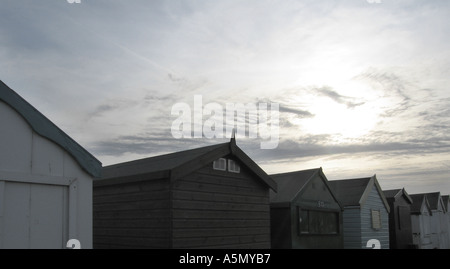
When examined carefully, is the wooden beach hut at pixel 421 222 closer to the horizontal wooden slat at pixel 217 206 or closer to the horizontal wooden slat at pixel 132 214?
the horizontal wooden slat at pixel 217 206

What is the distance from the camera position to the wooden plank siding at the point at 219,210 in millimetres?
12297

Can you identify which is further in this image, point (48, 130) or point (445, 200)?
point (445, 200)

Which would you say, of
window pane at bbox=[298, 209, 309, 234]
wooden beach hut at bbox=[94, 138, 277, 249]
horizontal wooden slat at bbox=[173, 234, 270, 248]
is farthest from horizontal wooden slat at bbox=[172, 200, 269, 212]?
window pane at bbox=[298, 209, 309, 234]

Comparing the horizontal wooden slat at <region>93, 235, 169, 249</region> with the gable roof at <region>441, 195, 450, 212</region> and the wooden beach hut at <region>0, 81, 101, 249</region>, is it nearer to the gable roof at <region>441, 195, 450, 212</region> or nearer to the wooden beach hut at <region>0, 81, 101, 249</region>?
the wooden beach hut at <region>0, 81, 101, 249</region>

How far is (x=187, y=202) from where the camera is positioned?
1248 cm

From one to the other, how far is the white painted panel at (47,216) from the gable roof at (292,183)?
10.6 meters

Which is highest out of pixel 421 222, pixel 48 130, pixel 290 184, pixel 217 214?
pixel 48 130

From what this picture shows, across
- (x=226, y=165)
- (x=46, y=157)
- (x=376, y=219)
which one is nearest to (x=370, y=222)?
(x=376, y=219)

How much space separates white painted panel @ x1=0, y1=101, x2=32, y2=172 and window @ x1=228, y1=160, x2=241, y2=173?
708cm

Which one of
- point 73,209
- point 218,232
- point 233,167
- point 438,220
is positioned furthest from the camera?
point 438,220

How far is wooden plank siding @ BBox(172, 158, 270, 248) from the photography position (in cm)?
1230

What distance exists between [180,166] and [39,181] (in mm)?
4510

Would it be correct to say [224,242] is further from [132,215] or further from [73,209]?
[73,209]

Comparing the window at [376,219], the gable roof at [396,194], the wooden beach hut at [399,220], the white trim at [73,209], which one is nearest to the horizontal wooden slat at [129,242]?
the white trim at [73,209]
